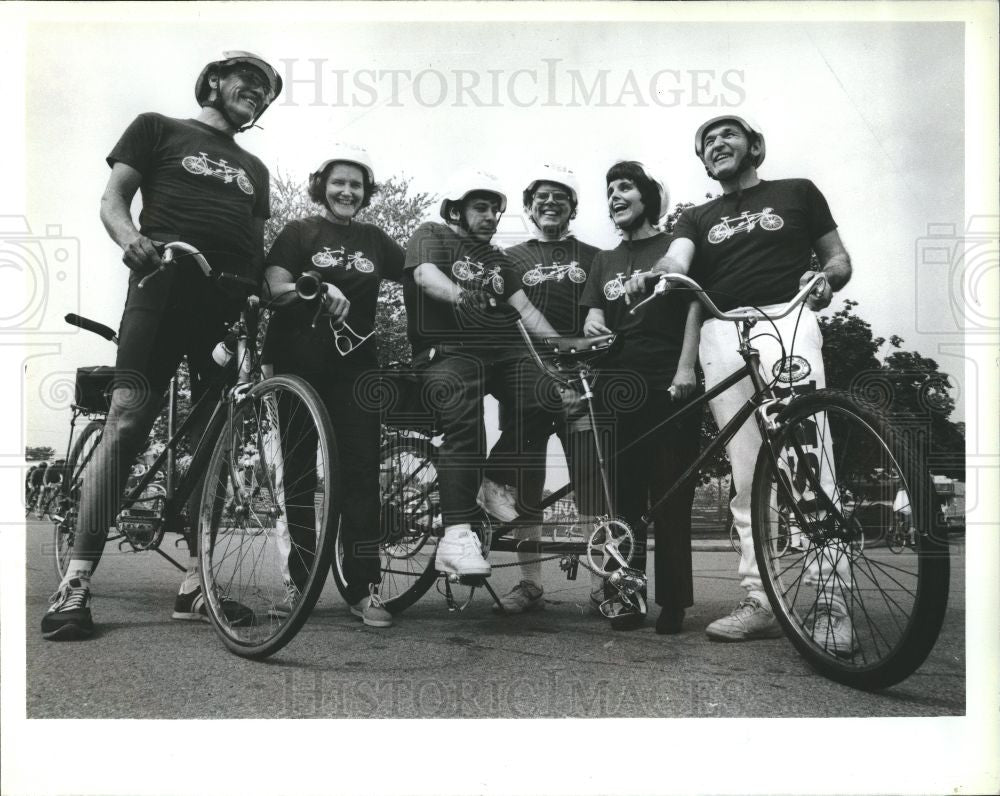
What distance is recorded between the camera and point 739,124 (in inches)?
139

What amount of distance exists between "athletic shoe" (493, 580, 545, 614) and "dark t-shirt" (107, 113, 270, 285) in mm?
1705

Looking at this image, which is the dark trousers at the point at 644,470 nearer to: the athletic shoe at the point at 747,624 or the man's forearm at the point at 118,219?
the athletic shoe at the point at 747,624

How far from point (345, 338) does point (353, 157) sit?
716mm

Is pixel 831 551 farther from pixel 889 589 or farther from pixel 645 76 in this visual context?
pixel 645 76

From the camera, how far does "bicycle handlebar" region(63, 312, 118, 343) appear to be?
3498mm

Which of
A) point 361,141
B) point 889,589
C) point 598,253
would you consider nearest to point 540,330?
point 598,253

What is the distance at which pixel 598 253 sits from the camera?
3641 millimetres

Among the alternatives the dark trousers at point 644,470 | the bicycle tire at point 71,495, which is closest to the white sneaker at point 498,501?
the dark trousers at point 644,470

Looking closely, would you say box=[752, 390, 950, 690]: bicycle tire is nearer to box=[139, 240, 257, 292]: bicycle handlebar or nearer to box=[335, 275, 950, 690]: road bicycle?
box=[335, 275, 950, 690]: road bicycle

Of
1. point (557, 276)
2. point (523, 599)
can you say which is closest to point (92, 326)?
point (557, 276)

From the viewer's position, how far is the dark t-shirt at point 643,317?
361cm

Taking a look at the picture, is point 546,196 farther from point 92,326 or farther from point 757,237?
point 92,326

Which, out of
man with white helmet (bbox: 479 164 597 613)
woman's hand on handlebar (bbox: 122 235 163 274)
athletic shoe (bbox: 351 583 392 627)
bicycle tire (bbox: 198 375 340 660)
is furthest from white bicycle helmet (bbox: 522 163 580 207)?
athletic shoe (bbox: 351 583 392 627)

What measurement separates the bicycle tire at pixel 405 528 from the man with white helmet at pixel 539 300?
25 centimetres
